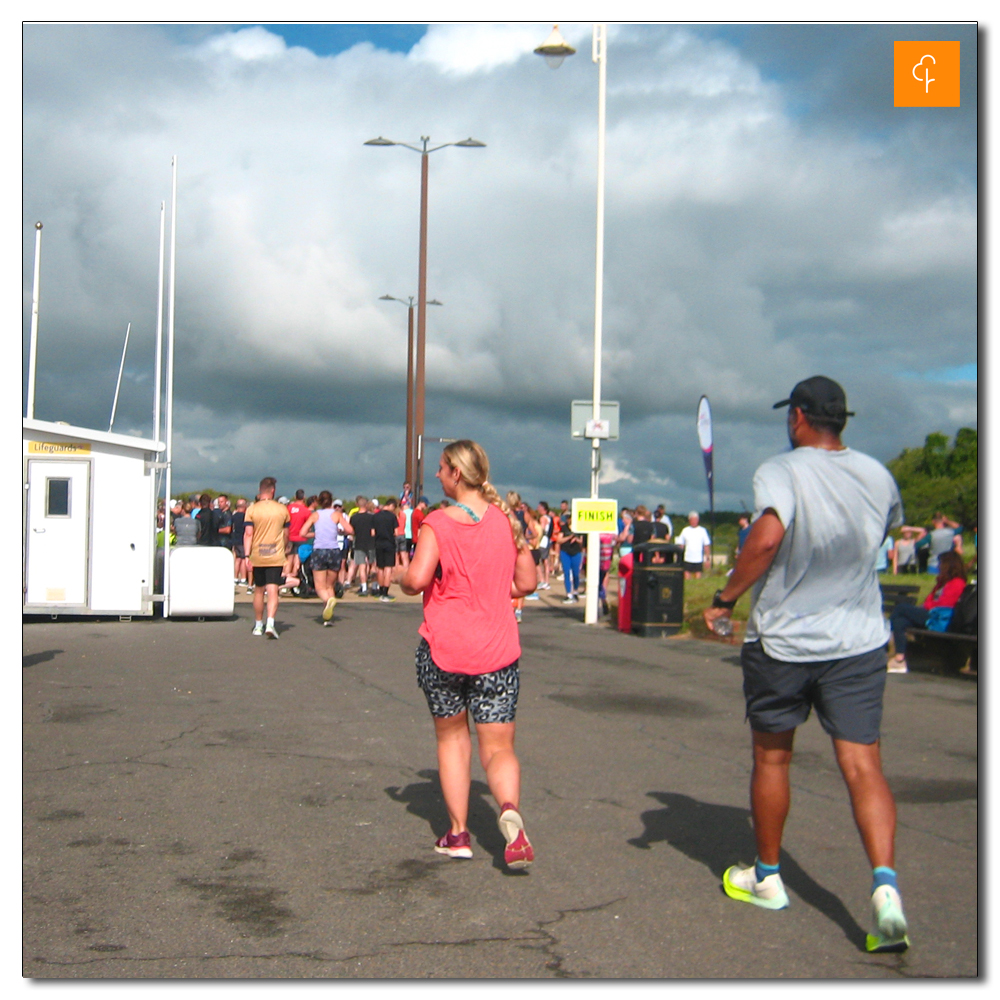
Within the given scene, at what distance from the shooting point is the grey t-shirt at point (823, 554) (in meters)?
3.88

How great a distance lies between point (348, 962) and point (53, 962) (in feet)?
3.07

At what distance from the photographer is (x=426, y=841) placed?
5.14 metres

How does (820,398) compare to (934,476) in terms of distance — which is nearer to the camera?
(820,398)

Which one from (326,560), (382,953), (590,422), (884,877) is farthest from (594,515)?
(382,953)

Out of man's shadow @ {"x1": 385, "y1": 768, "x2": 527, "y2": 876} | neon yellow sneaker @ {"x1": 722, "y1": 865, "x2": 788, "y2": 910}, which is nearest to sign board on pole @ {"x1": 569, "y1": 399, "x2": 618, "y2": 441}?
man's shadow @ {"x1": 385, "y1": 768, "x2": 527, "y2": 876}

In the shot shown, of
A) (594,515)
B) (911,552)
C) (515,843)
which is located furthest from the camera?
(911,552)

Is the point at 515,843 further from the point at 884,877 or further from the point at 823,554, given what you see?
the point at 823,554

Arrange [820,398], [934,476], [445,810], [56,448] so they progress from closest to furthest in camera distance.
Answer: [820,398] → [445,810] → [56,448] → [934,476]

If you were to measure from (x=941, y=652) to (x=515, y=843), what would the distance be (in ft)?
27.0

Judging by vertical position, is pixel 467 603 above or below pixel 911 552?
above

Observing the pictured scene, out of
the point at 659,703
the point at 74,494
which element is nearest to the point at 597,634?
the point at 659,703

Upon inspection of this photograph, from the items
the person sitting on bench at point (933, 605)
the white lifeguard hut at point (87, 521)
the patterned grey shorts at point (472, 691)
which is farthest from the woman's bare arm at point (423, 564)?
the white lifeguard hut at point (87, 521)

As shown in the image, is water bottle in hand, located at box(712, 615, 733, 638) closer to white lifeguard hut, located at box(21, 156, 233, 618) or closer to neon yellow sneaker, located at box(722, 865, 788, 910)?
neon yellow sneaker, located at box(722, 865, 788, 910)

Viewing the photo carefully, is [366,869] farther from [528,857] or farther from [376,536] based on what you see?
[376,536]
